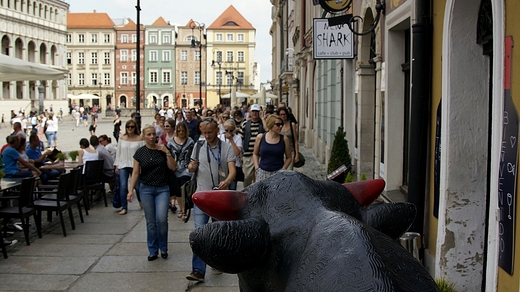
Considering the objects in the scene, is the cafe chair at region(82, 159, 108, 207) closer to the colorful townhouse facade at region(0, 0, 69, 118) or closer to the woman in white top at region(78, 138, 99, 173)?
the woman in white top at region(78, 138, 99, 173)

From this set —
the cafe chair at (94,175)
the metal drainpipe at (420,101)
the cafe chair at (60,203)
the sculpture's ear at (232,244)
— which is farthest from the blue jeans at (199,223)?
the cafe chair at (94,175)

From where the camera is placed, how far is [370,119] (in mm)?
11961

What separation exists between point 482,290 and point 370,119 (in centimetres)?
614

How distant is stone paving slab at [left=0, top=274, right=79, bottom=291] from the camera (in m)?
7.11

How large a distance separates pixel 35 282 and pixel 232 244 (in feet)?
19.6

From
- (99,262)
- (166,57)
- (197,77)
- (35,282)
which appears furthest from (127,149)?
(166,57)

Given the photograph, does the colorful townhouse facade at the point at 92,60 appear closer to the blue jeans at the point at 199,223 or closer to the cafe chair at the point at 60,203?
the cafe chair at the point at 60,203

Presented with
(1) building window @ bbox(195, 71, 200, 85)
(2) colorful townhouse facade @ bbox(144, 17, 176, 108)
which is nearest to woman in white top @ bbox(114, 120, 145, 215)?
(1) building window @ bbox(195, 71, 200, 85)

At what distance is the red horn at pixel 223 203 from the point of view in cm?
241

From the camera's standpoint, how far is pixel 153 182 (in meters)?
7.96

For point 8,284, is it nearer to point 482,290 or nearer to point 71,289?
point 71,289

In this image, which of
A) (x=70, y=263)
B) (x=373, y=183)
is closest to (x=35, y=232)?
(x=70, y=263)

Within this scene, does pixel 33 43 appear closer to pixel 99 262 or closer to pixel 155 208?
pixel 99 262

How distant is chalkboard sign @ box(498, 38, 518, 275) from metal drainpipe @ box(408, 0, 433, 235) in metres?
A: 2.20
